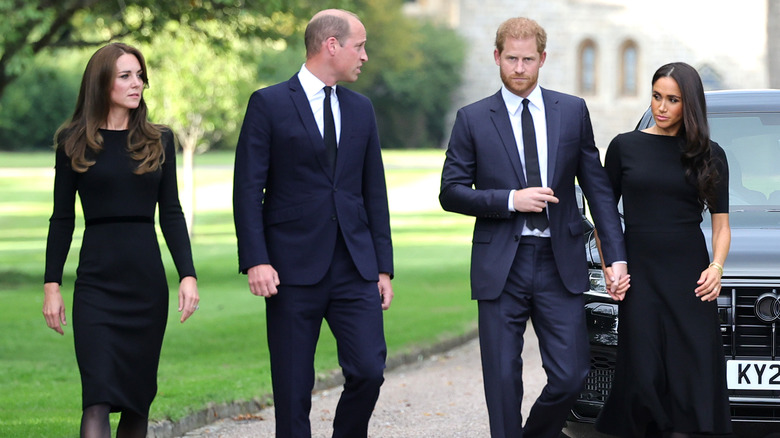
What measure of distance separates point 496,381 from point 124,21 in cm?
1425

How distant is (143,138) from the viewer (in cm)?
546

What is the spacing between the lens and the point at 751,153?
24.4 ft

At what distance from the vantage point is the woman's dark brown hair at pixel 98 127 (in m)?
5.38

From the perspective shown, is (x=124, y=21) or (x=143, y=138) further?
(x=124, y=21)

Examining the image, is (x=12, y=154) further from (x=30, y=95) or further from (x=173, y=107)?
(x=173, y=107)

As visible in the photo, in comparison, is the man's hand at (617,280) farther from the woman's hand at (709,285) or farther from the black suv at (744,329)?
the black suv at (744,329)

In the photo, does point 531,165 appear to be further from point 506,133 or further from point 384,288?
point 384,288

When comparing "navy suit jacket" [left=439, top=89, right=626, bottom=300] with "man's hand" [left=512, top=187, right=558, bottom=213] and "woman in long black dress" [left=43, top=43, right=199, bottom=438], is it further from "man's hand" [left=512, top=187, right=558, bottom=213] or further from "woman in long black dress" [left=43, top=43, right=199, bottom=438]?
"woman in long black dress" [left=43, top=43, right=199, bottom=438]

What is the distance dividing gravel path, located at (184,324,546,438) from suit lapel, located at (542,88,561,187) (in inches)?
97.0

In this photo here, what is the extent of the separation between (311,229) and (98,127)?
982 millimetres

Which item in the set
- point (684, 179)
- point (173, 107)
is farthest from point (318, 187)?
point (173, 107)

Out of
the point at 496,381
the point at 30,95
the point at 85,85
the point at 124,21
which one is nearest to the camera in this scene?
the point at 85,85

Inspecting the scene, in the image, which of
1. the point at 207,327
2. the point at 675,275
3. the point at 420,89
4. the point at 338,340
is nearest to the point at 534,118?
the point at 675,275

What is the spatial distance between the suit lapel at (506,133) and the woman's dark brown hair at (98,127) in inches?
58.2
